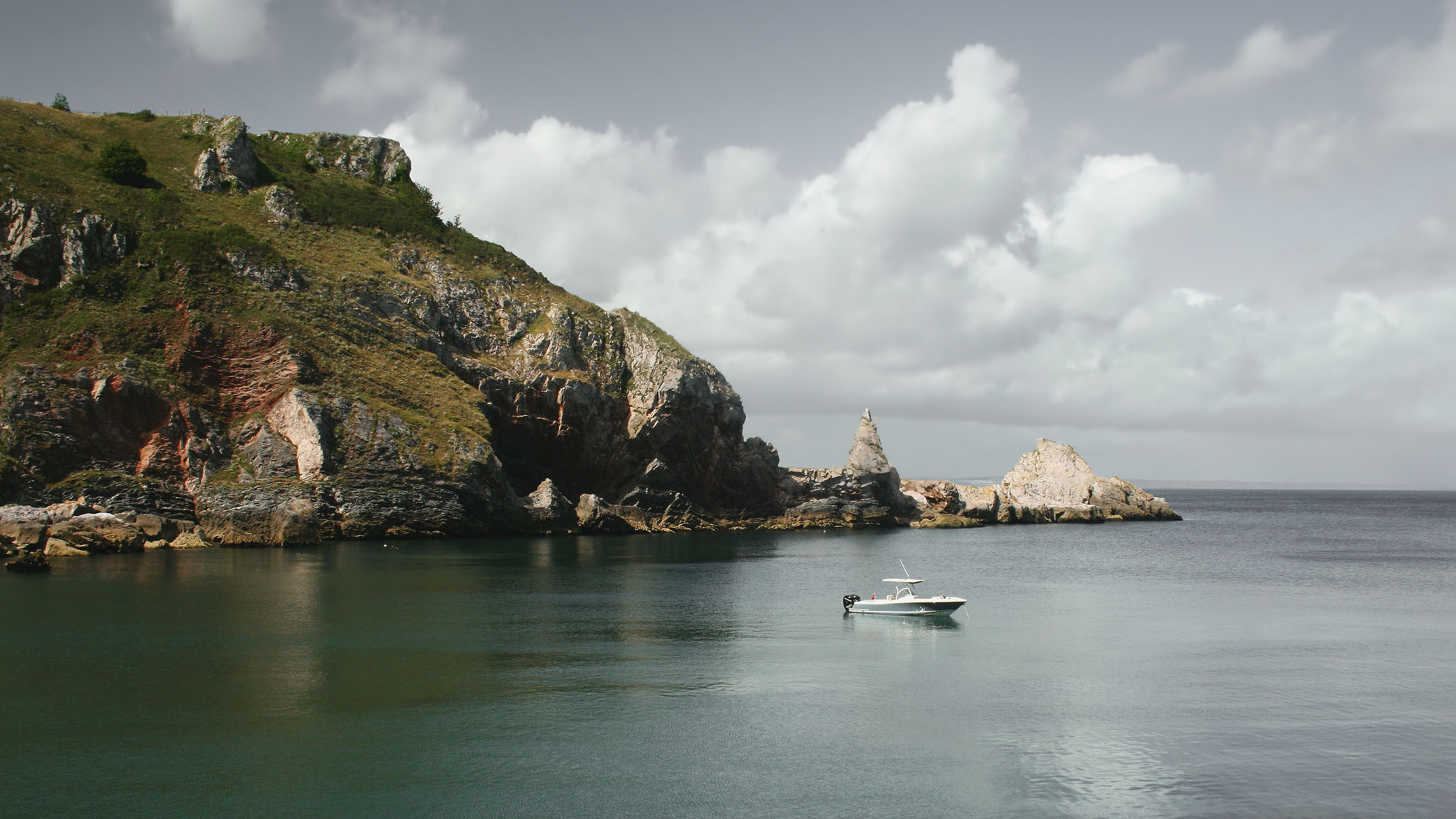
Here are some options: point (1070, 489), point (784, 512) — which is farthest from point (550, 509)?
point (1070, 489)

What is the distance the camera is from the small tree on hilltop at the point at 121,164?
11706 cm

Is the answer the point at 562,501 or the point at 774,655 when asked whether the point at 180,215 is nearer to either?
the point at 562,501

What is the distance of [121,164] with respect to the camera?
11738cm

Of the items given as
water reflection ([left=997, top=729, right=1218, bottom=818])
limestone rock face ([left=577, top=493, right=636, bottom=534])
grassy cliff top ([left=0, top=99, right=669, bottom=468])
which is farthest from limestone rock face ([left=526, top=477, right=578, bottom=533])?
water reflection ([left=997, top=729, right=1218, bottom=818])

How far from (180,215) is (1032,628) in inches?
4565

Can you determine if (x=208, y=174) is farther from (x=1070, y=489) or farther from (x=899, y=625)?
(x=1070, y=489)

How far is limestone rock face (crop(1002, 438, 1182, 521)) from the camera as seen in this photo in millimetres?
171750

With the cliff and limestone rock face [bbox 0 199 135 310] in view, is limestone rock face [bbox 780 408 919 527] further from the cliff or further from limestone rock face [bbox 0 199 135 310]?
limestone rock face [bbox 0 199 135 310]

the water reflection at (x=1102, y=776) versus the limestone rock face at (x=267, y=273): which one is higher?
the limestone rock face at (x=267, y=273)

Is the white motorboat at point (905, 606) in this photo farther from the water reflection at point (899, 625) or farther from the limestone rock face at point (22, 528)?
the limestone rock face at point (22, 528)

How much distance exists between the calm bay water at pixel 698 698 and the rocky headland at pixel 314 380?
23.0 meters

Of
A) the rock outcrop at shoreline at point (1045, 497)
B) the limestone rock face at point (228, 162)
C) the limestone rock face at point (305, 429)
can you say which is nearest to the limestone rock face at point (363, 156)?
the limestone rock face at point (228, 162)

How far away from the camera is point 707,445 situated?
137 metres

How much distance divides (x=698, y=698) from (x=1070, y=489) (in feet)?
502
